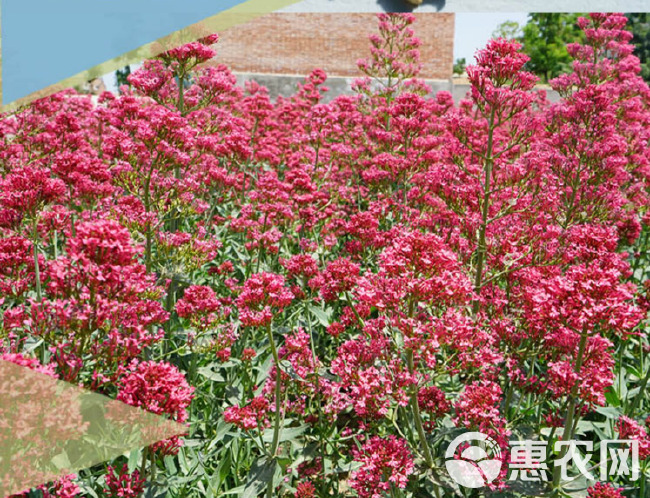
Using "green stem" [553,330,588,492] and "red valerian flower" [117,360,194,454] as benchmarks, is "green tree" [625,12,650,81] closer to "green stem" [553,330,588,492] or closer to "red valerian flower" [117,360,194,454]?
"green stem" [553,330,588,492]

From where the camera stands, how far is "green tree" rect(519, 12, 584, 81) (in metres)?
38.7

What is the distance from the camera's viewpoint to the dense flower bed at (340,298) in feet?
6.40

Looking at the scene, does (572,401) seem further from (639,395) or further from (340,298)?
(340,298)

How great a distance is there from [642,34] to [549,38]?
52.8 ft

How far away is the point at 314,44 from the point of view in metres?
20.5

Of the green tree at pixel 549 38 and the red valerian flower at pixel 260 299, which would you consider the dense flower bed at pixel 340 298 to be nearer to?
the red valerian flower at pixel 260 299

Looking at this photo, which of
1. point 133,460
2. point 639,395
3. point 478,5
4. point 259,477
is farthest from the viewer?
point 478,5

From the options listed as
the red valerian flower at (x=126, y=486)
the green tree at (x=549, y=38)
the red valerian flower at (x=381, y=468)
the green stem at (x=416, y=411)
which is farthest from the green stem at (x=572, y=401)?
the green tree at (x=549, y=38)

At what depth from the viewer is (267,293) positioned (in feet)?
8.06

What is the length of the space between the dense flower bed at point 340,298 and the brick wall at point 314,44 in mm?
16355
